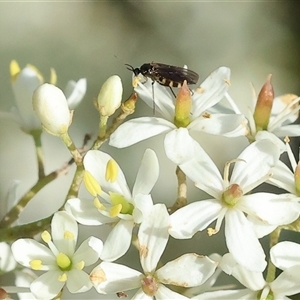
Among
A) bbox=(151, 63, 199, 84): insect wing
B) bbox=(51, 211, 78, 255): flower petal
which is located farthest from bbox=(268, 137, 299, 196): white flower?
bbox=(51, 211, 78, 255): flower petal

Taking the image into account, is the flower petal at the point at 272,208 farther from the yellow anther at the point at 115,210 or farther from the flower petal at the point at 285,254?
the yellow anther at the point at 115,210

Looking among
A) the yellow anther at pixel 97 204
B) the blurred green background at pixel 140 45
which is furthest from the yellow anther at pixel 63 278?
the blurred green background at pixel 140 45

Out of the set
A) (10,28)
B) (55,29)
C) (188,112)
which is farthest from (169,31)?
(188,112)

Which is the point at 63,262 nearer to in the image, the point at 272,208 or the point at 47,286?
the point at 47,286

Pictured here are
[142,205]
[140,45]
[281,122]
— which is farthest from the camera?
[140,45]

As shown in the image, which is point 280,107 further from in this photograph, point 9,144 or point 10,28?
point 10,28

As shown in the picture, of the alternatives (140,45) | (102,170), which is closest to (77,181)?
(102,170)

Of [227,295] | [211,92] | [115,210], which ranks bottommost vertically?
[227,295]
